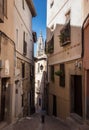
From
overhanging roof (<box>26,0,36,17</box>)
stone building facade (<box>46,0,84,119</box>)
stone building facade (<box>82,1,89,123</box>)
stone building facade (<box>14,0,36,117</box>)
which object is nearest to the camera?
stone building facade (<box>82,1,89,123</box>)

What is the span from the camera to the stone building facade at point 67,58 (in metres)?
13.4

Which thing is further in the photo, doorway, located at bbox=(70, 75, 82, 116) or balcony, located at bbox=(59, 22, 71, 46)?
balcony, located at bbox=(59, 22, 71, 46)

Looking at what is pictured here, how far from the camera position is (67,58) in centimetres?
1573

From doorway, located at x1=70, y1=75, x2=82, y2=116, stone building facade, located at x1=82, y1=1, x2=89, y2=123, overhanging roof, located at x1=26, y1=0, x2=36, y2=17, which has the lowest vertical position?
doorway, located at x1=70, y1=75, x2=82, y2=116

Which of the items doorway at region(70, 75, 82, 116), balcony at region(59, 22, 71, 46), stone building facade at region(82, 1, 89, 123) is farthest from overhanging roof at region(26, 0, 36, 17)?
stone building facade at region(82, 1, 89, 123)

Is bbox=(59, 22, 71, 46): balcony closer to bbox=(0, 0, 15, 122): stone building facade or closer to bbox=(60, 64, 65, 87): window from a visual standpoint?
bbox=(60, 64, 65, 87): window

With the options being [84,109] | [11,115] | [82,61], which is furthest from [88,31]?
[11,115]

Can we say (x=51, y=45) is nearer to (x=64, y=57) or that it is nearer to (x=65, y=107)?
(x=64, y=57)

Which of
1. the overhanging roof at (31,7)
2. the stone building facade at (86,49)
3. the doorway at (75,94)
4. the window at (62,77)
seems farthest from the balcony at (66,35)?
the overhanging roof at (31,7)

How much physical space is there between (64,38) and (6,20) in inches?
172

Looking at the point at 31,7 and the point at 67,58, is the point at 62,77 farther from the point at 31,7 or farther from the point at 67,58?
the point at 31,7

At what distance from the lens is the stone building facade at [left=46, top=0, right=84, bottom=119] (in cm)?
1343

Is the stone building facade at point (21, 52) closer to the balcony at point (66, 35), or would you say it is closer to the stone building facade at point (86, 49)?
the balcony at point (66, 35)

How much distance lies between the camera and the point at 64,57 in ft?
54.3
